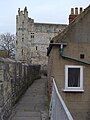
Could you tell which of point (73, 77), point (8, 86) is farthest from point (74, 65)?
point (8, 86)

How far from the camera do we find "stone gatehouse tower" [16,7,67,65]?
85250 millimetres

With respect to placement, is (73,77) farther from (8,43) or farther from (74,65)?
(8,43)

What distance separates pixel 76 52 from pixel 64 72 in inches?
38.8

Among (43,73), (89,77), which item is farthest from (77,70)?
(43,73)

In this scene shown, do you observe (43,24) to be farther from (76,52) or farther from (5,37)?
(76,52)

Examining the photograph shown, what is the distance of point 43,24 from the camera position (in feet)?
294

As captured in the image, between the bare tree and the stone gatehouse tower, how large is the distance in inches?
67.7

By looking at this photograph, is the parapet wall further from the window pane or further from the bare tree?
the bare tree

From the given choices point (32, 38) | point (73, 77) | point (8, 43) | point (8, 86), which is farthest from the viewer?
point (32, 38)

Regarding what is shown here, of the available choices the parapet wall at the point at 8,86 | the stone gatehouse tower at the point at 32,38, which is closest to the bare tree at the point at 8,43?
the stone gatehouse tower at the point at 32,38

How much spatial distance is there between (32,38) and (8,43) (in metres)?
7.26

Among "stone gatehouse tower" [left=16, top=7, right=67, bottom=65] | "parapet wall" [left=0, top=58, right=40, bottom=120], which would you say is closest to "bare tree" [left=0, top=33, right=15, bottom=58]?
"stone gatehouse tower" [left=16, top=7, right=67, bottom=65]

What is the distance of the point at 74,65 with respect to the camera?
49.2 feet

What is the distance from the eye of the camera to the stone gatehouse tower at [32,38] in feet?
280
